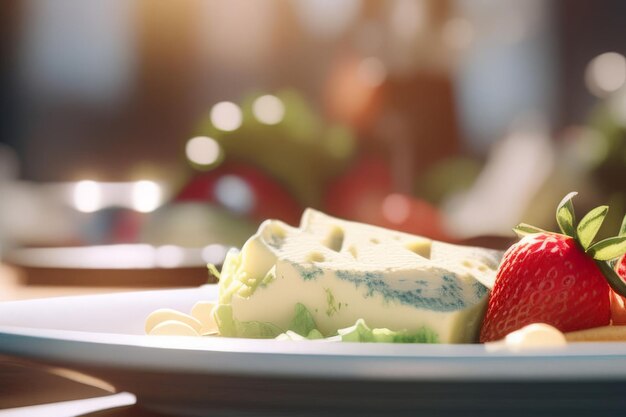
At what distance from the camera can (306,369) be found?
21cm

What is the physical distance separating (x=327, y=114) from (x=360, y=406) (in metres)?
2.01

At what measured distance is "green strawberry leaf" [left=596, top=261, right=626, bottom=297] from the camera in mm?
380

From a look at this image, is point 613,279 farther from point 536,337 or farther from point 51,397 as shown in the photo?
point 51,397

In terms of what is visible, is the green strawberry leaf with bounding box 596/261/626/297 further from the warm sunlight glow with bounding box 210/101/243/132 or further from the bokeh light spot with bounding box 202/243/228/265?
the warm sunlight glow with bounding box 210/101/243/132

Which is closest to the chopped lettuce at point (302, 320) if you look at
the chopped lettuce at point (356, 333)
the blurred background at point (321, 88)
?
the chopped lettuce at point (356, 333)

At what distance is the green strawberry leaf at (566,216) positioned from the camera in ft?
1.24

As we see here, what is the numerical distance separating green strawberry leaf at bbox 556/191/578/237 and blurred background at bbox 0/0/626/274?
161 centimetres

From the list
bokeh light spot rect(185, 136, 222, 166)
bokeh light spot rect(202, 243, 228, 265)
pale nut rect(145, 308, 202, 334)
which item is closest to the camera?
pale nut rect(145, 308, 202, 334)

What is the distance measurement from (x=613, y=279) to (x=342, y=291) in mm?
130

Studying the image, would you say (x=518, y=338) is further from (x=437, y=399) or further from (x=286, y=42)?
(x=286, y=42)

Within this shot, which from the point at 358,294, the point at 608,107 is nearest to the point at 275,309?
the point at 358,294

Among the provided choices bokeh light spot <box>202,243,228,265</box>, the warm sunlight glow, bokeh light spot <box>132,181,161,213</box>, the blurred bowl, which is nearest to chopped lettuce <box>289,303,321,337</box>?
the blurred bowl

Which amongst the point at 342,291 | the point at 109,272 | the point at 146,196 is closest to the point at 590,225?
the point at 342,291

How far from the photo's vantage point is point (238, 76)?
237 centimetres
